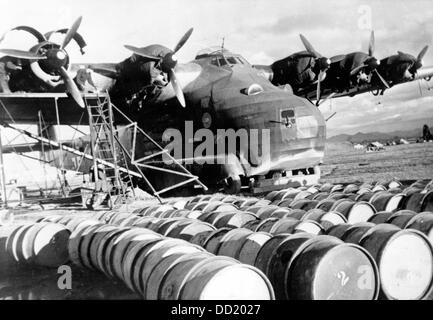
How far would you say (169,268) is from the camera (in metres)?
4.55

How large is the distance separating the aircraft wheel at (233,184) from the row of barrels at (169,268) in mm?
7589

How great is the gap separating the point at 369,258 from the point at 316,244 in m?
0.63

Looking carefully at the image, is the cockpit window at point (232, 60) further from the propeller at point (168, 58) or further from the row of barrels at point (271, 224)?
the row of barrels at point (271, 224)

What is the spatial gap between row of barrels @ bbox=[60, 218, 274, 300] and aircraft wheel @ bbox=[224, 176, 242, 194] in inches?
299

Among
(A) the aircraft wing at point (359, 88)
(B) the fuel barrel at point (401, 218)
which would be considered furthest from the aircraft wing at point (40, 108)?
(B) the fuel barrel at point (401, 218)

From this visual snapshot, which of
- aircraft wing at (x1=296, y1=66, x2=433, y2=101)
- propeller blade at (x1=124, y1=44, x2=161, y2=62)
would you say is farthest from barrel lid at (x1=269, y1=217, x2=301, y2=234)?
aircraft wing at (x1=296, y1=66, x2=433, y2=101)

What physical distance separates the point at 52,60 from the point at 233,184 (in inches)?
293

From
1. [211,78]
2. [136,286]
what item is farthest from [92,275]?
[211,78]

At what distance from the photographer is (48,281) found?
7613 mm

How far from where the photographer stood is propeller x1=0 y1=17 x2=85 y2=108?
13156 mm

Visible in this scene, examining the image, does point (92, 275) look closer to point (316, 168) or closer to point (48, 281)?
point (48, 281)

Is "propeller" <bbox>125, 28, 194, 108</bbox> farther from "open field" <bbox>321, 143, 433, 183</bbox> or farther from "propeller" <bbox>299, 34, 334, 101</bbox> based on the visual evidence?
"open field" <bbox>321, 143, 433, 183</bbox>

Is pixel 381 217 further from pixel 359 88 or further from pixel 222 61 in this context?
pixel 359 88
